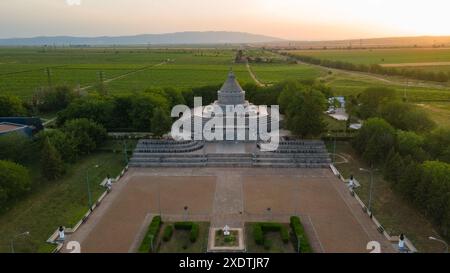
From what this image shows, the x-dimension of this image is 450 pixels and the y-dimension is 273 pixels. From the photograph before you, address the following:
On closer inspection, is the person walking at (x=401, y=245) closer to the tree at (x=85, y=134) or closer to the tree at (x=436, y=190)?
the tree at (x=436, y=190)

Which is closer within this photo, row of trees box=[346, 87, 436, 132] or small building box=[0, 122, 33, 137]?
row of trees box=[346, 87, 436, 132]

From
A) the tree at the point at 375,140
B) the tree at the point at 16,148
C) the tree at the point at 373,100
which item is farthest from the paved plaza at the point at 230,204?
the tree at the point at 373,100

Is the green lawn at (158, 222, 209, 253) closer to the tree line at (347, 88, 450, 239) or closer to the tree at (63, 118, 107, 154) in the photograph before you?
the tree line at (347, 88, 450, 239)

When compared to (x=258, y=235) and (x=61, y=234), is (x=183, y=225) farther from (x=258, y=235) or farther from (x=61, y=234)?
(x=61, y=234)

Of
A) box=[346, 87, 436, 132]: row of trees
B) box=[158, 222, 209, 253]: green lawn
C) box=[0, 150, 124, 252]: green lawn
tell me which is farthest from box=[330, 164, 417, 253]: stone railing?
box=[0, 150, 124, 252]: green lawn

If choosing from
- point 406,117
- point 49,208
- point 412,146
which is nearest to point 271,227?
point 412,146
